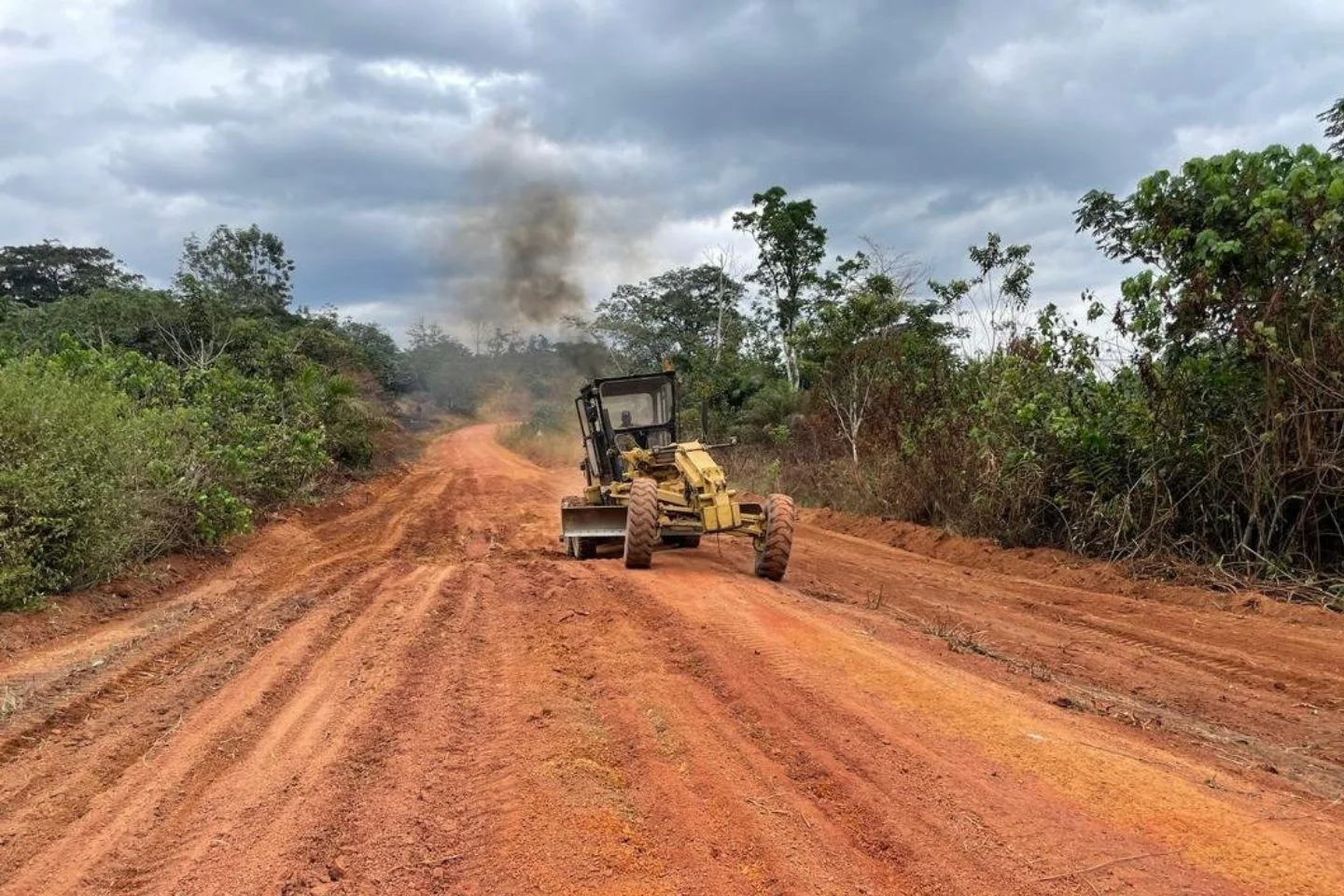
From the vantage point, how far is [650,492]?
30.9 feet

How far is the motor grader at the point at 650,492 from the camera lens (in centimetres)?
952

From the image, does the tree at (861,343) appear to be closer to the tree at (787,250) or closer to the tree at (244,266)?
the tree at (787,250)

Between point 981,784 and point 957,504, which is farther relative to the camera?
point 957,504

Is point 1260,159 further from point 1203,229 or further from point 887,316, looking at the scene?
point 887,316

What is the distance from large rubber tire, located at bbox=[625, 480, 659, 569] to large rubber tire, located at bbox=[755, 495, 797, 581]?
128cm

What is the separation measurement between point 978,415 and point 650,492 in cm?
695

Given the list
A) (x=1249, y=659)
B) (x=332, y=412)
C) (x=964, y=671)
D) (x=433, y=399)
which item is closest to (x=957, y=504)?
(x=1249, y=659)

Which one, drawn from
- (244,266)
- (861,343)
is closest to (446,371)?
(244,266)

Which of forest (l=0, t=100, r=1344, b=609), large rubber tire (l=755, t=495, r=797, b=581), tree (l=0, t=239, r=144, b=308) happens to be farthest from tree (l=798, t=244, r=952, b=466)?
tree (l=0, t=239, r=144, b=308)

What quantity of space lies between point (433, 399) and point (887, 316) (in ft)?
130

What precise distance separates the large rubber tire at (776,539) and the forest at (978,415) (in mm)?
4166

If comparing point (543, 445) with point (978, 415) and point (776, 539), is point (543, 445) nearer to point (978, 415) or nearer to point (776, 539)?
point (978, 415)

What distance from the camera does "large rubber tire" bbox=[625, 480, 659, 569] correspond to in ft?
30.6

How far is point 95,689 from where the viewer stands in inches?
228
